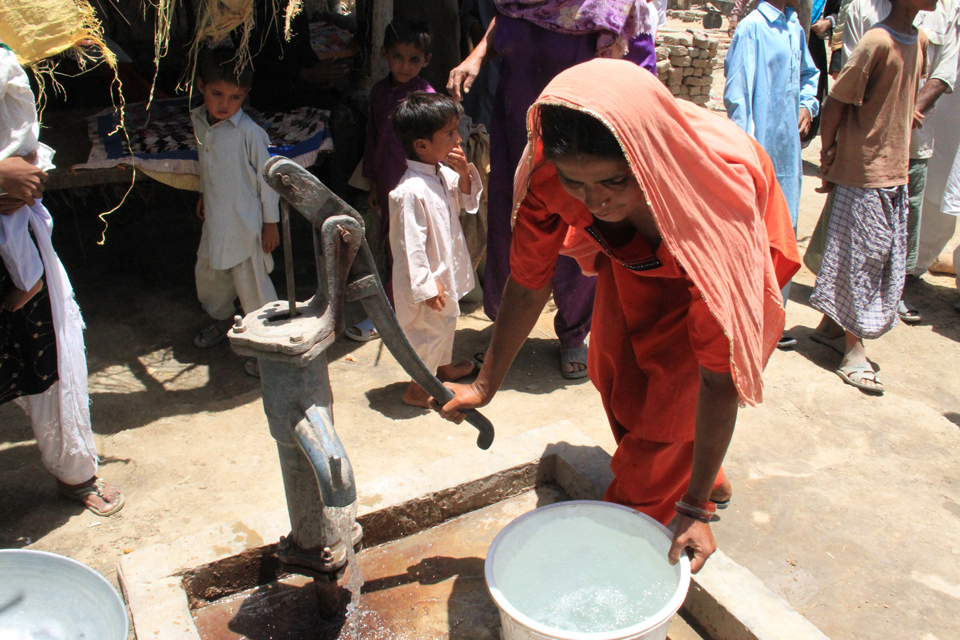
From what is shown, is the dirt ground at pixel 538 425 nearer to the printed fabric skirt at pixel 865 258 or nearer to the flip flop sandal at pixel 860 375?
the flip flop sandal at pixel 860 375

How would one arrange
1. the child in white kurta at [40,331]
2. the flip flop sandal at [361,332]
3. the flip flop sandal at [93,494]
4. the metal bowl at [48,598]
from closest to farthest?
1. the metal bowl at [48,598]
2. the child in white kurta at [40,331]
3. the flip flop sandal at [93,494]
4. the flip flop sandal at [361,332]

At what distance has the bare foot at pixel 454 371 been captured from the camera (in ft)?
11.3

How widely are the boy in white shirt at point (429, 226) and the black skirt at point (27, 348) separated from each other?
1.25m

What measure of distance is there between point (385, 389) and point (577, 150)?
224 cm

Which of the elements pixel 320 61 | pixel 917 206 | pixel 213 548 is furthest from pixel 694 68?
pixel 213 548

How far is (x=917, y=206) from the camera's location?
4020 mm

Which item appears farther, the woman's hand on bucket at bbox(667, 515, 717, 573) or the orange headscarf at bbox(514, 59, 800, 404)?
the woman's hand on bucket at bbox(667, 515, 717, 573)

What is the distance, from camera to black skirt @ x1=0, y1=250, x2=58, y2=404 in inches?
87.7

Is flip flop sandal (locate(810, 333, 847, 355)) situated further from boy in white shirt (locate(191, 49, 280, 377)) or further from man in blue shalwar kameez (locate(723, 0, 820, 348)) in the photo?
boy in white shirt (locate(191, 49, 280, 377))

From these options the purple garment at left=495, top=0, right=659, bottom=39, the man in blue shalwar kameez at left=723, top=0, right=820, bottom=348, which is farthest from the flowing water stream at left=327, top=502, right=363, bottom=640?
the man in blue shalwar kameez at left=723, top=0, right=820, bottom=348

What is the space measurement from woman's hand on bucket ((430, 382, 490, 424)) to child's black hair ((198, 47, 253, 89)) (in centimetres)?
198

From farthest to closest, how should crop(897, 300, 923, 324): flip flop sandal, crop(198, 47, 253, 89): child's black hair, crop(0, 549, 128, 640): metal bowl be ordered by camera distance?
crop(897, 300, 923, 324): flip flop sandal < crop(198, 47, 253, 89): child's black hair < crop(0, 549, 128, 640): metal bowl

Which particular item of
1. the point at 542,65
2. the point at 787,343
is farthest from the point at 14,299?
the point at 787,343

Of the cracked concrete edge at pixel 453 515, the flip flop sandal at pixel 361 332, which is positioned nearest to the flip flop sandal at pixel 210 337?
the flip flop sandal at pixel 361 332
